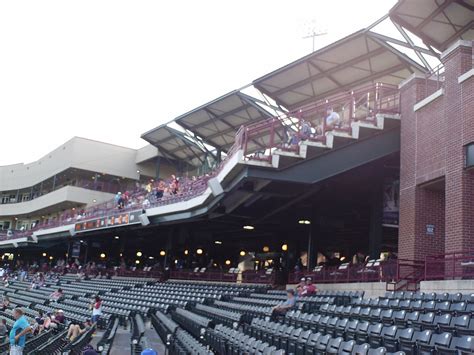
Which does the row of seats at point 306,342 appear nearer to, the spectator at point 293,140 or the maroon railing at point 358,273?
the maroon railing at point 358,273

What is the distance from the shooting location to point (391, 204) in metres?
19.9

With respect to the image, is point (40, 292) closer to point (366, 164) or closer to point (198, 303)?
point (198, 303)

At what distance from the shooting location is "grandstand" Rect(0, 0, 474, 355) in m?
10.5

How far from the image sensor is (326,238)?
32469mm

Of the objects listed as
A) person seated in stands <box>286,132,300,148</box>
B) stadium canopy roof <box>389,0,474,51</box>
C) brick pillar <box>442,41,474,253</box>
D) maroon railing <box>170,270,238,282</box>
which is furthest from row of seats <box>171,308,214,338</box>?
stadium canopy roof <box>389,0,474,51</box>

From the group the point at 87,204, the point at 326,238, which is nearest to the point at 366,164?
the point at 326,238

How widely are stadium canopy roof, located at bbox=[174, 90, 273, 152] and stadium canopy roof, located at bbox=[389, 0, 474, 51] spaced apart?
41.9 ft

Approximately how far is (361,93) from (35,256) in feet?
180

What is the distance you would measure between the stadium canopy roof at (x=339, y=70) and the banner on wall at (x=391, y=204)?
7.22 meters

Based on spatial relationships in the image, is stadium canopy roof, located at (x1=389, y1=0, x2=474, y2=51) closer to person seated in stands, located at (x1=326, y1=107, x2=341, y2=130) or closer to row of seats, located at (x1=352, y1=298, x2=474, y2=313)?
person seated in stands, located at (x1=326, y1=107, x2=341, y2=130)

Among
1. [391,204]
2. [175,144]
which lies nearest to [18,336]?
[391,204]

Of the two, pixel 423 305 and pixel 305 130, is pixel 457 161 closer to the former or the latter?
pixel 305 130

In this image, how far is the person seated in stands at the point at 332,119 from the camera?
18516 millimetres

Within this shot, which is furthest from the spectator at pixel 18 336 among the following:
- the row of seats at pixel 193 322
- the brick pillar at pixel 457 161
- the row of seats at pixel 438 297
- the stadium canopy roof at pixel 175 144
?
the stadium canopy roof at pixel 175 144
